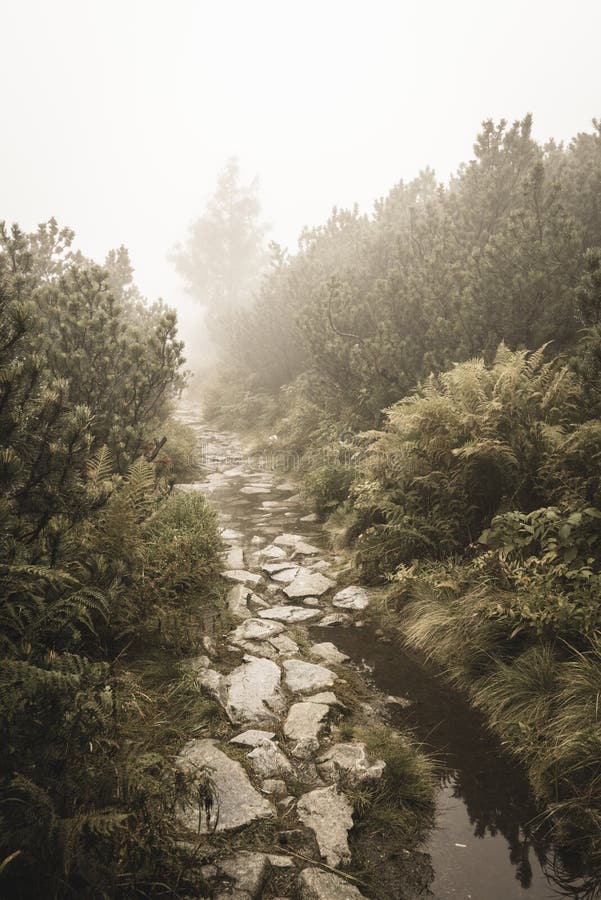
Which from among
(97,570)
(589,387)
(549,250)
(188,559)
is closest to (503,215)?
(549,250)

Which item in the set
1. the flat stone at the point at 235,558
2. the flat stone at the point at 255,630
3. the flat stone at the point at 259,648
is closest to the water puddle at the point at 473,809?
the flat stone at the point at 259,648

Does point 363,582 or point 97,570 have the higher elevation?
point 97,570

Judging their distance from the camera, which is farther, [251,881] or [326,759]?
[326,759]

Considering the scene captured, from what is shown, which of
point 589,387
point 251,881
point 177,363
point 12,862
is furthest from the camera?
point 177,363

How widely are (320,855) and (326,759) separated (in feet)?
1.75

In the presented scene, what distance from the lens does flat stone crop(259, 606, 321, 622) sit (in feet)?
12.9

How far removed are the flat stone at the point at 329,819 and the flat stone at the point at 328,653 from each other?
1.16m

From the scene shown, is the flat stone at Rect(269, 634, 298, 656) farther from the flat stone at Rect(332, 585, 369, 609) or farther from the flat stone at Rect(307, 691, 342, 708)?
the flat stone at Rect(332, 585, 369, 609)

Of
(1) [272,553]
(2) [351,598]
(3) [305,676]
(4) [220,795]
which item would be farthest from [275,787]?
(1) [272,553]

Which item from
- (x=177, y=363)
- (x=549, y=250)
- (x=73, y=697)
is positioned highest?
(x=549, y=250)

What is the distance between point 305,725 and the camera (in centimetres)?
262

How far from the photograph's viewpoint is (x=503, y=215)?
24.4 feet

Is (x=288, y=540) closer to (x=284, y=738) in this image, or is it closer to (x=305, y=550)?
(x=305, y=550)

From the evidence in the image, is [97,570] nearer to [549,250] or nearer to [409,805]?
[409,805]
